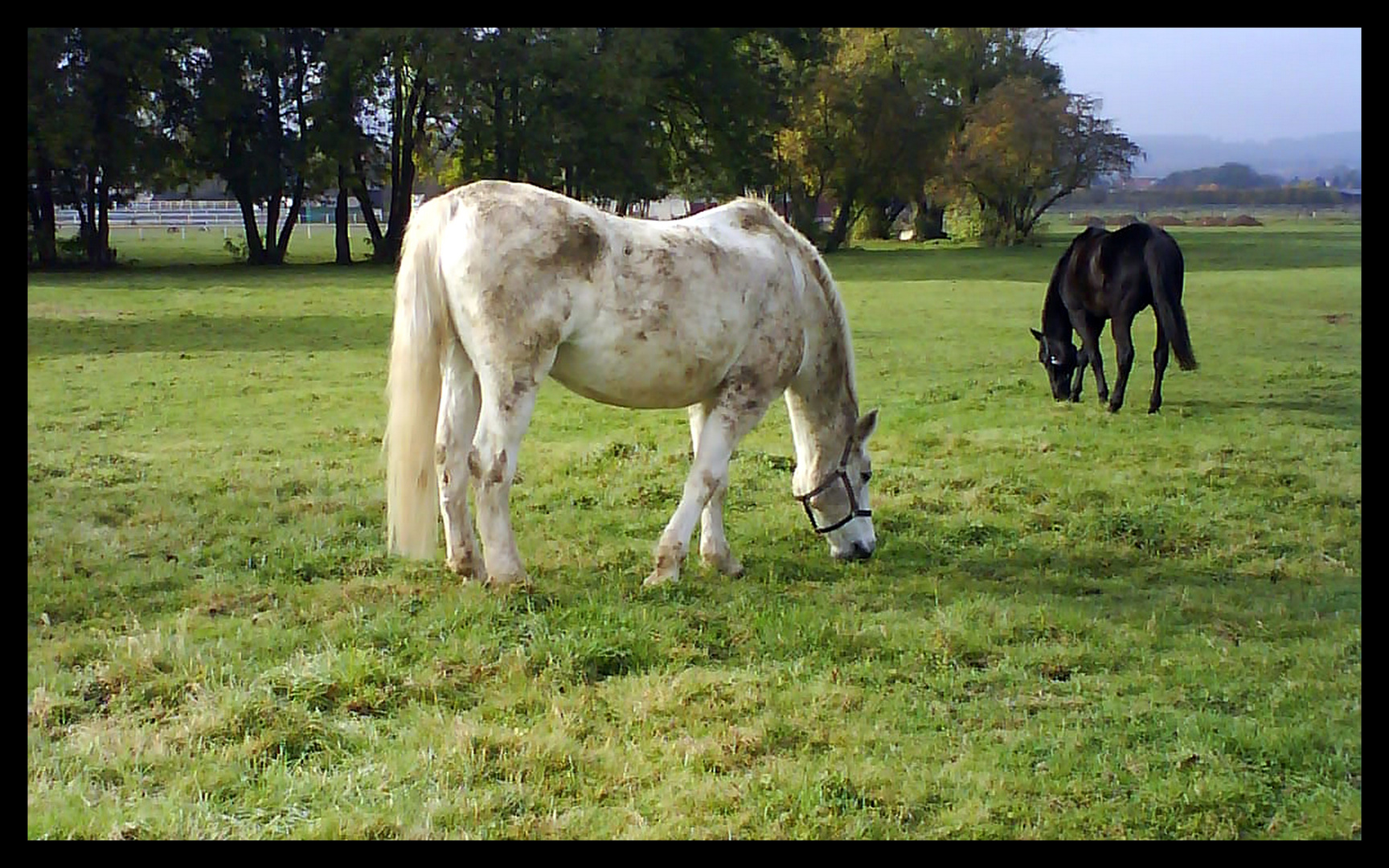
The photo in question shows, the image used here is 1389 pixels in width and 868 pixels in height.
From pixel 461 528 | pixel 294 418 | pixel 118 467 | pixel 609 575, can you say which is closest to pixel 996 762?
pixel 609 575

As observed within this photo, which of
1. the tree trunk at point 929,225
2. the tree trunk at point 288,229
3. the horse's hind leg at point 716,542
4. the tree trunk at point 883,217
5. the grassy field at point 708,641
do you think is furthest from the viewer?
the tree trunk at point 929,225

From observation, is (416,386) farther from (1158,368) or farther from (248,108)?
(248,108)

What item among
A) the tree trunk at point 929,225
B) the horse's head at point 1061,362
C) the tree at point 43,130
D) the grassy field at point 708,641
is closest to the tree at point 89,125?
the tree at point 43,130

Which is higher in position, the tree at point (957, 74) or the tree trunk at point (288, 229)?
the tree at point (957, 74)

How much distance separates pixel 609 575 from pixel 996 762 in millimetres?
2592

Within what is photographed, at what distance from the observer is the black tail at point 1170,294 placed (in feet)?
34.8

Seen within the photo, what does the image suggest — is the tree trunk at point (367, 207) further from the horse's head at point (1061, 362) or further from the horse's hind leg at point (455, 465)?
the horse's hind leg at point (455, 465)

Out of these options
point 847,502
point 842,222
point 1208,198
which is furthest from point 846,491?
point 842,222

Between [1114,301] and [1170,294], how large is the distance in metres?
0.54

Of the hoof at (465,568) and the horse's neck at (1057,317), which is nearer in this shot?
the hoof at (465,568)

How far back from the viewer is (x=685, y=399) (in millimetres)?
6262

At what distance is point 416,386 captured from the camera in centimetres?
589

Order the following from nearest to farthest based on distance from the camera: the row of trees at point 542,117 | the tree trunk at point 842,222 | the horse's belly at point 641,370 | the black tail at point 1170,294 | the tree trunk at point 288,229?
the horse's belly at point 641,370, the black tail at point 1170,294, the row of trees at point 542,117, the tree trunk at point 288,229, the tree trunk at point 842,222

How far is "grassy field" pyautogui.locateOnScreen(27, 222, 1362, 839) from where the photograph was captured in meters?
3.66
